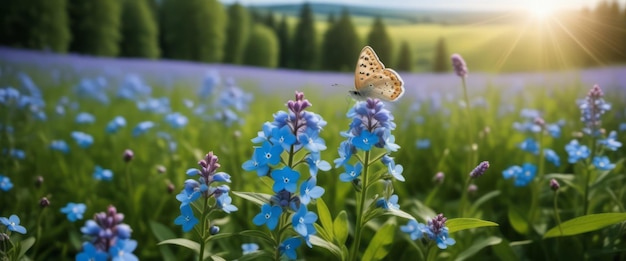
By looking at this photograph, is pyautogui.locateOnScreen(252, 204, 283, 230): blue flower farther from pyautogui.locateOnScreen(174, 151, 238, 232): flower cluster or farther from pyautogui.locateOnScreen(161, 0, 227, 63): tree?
pyautogui.locateOnScreen(161, 0, 227, 63): tree

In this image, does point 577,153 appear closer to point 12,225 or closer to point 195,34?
point 12,225

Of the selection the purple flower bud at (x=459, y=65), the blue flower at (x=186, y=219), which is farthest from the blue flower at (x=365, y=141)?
the purple flower bud at (x=459, y=65)

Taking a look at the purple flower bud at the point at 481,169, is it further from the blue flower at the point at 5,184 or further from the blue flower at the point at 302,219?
the blue flower at the point at 5,184

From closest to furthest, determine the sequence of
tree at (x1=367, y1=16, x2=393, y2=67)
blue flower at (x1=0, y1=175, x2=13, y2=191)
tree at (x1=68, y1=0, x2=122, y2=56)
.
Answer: blue flower at (x1=0, y1=175, x2=13, y2=191), tree at (x1=367, y1=16, x2=393, y2=67), tree at (x1=68, y1=0, x2=122, y2=56)

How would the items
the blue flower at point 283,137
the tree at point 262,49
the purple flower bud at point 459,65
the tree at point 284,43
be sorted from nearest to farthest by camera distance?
the blue flower at point 283,137 < the purple flower bud at point 459,65 < the tree at point 262,49 < the tree at point 284,43

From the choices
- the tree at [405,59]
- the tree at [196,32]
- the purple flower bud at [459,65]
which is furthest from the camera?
the tree at [405,59]

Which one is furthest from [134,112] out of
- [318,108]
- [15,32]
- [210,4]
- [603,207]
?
[210,4]

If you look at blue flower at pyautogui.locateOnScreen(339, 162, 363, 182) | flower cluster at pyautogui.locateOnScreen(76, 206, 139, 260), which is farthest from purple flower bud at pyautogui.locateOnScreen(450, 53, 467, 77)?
flower cluster at pyautogui.locateOnScreen(76, 206, 139, 260)
